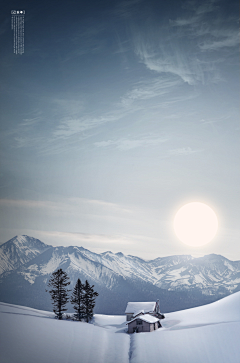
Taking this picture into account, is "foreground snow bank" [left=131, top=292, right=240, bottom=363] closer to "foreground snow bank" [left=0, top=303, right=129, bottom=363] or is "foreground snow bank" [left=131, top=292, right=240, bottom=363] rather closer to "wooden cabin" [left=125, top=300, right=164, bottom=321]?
"foreground snow bank" [left=0, top=303, right=129, bottom=363]

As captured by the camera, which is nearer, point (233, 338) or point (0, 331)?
point (0, 331)

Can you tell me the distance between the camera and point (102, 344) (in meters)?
39.3

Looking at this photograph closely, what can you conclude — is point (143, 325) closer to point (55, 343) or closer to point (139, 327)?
point (139, 327)

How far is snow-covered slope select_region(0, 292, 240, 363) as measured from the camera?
32.3 meters

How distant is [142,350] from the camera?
129ft

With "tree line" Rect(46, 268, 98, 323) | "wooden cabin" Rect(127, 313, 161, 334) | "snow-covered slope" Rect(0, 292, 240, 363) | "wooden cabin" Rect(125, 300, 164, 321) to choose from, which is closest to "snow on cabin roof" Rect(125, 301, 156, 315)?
"wooden cabin" Rect(125, 300, 164, 321)

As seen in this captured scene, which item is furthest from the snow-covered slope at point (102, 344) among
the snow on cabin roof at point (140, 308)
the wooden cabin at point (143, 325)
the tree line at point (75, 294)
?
the snow on cabin roof at point (140, 308)

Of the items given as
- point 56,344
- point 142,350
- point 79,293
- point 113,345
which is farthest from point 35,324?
point 79,293

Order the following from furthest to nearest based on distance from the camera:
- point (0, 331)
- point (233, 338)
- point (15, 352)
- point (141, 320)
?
point (141, 320), point (233, 338), point (0, 331), point (15, 352)

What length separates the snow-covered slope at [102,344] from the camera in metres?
32.3

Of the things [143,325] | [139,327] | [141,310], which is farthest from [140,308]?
[143,325]

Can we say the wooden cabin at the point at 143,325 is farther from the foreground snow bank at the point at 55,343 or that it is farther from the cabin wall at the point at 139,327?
the foreground snow bank at the point at 55,343

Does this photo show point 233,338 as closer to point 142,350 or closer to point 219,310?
point 142,350

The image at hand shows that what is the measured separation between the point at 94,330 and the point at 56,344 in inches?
401
